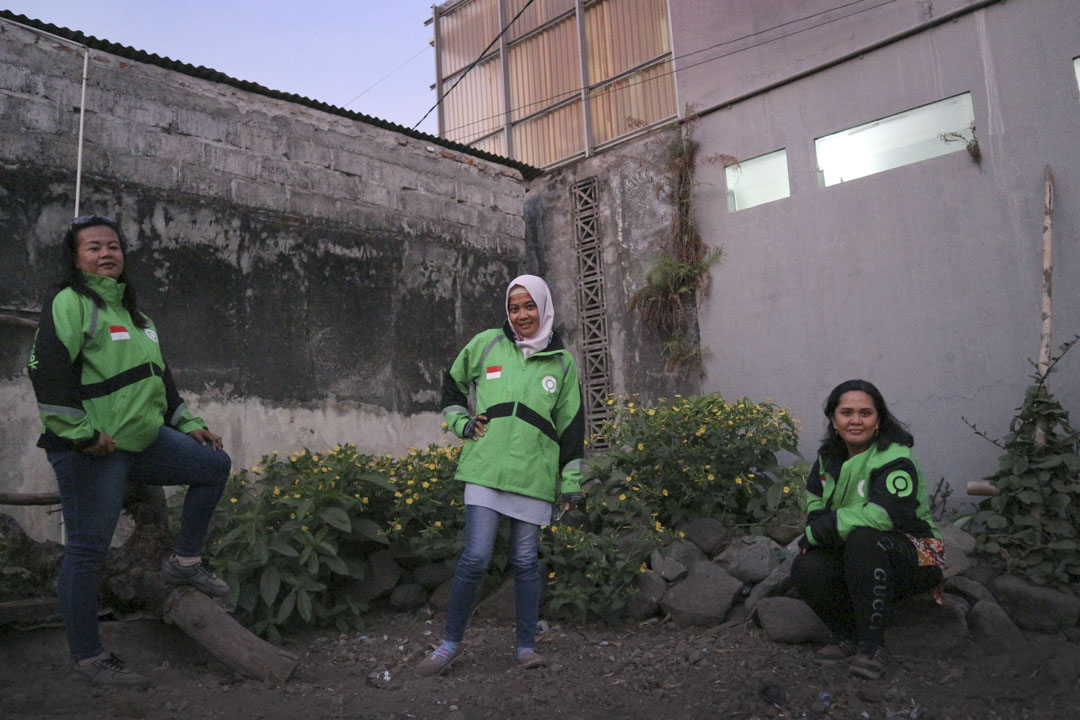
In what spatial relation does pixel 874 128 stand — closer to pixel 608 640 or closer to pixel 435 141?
pixel 435 141

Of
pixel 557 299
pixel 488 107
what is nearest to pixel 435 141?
pixel 557 299

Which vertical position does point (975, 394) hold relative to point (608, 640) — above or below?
above

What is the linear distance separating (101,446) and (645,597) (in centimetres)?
305

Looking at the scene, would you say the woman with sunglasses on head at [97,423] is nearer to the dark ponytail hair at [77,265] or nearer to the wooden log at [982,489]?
the dark ponytail hair at [77,265]

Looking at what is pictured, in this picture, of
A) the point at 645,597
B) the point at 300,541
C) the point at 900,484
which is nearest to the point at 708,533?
the point at 645,597

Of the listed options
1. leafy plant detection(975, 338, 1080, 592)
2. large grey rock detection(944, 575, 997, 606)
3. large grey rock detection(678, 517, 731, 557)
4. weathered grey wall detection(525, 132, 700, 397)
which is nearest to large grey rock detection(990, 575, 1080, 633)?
large grey rock detection(944, 575, 997, 606)

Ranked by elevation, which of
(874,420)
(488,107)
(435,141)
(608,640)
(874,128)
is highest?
(488,107)

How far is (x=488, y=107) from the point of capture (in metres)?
12.1

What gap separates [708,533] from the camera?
18.0ft

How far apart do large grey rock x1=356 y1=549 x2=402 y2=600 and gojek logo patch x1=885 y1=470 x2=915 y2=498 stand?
301cm

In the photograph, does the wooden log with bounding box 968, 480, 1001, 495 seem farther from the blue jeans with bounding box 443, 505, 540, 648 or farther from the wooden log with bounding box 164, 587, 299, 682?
the wooden log with bounding box 164, 587, 299, 682

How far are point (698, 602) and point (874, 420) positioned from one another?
1.49 m

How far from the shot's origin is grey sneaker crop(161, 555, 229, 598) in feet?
12.0

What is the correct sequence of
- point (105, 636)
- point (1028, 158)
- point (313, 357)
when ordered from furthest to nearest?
point (313, 357), point (1028, 158), point (105, 636)
